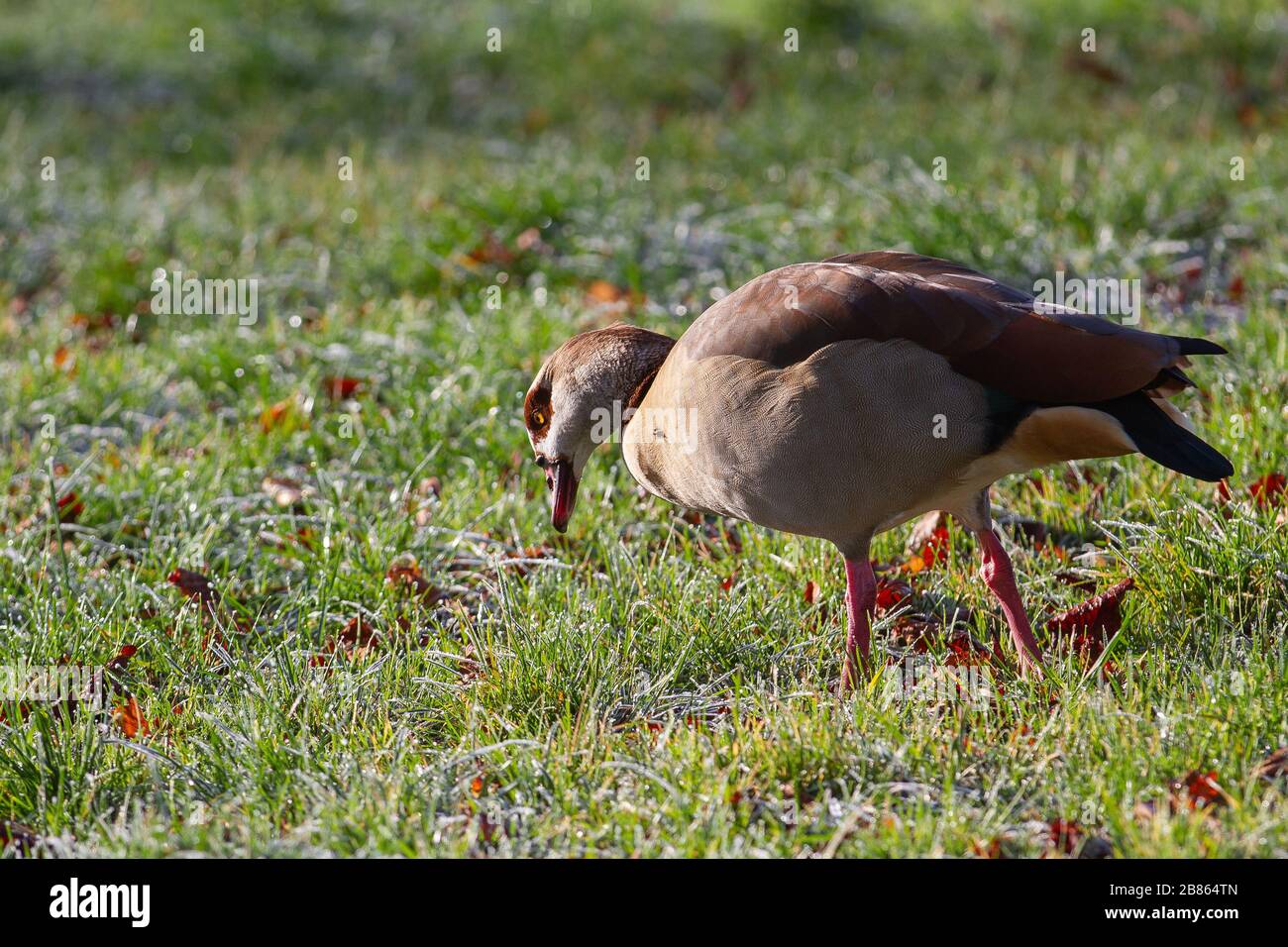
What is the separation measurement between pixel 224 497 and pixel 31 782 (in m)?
1.69

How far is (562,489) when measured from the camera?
4.19 metres

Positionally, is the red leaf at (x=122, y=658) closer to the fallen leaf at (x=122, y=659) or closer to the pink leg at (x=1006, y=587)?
the fallen leaf at (x=122, y=659)

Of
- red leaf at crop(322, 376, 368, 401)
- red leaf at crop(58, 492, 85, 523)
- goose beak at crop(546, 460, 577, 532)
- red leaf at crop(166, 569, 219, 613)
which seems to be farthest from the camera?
red leaf at crop(322, 376, 368, 401)

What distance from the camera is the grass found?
3.07m

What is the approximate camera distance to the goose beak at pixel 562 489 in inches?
163

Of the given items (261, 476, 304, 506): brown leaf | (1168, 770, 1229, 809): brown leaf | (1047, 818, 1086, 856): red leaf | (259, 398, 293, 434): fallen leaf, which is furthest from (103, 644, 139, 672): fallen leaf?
(1168, 770, 1229, 809): brown leaf

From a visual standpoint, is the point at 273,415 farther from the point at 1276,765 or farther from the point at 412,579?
the point at 1276,765

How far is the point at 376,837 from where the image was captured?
2883mm

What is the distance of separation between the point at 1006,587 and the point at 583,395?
1.35 metres

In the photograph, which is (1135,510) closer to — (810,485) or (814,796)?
(810,485)

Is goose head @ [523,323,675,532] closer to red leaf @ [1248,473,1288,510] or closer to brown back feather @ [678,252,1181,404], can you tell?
brown back feather @ [678,252,1181,404]

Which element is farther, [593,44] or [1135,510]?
[593,44]

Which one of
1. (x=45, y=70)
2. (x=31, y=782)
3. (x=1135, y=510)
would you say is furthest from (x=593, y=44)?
(x=31, y=782)

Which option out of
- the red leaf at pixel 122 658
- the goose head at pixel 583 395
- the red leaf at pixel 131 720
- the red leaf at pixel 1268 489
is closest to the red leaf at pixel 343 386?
the goose head at pixel 583 395
